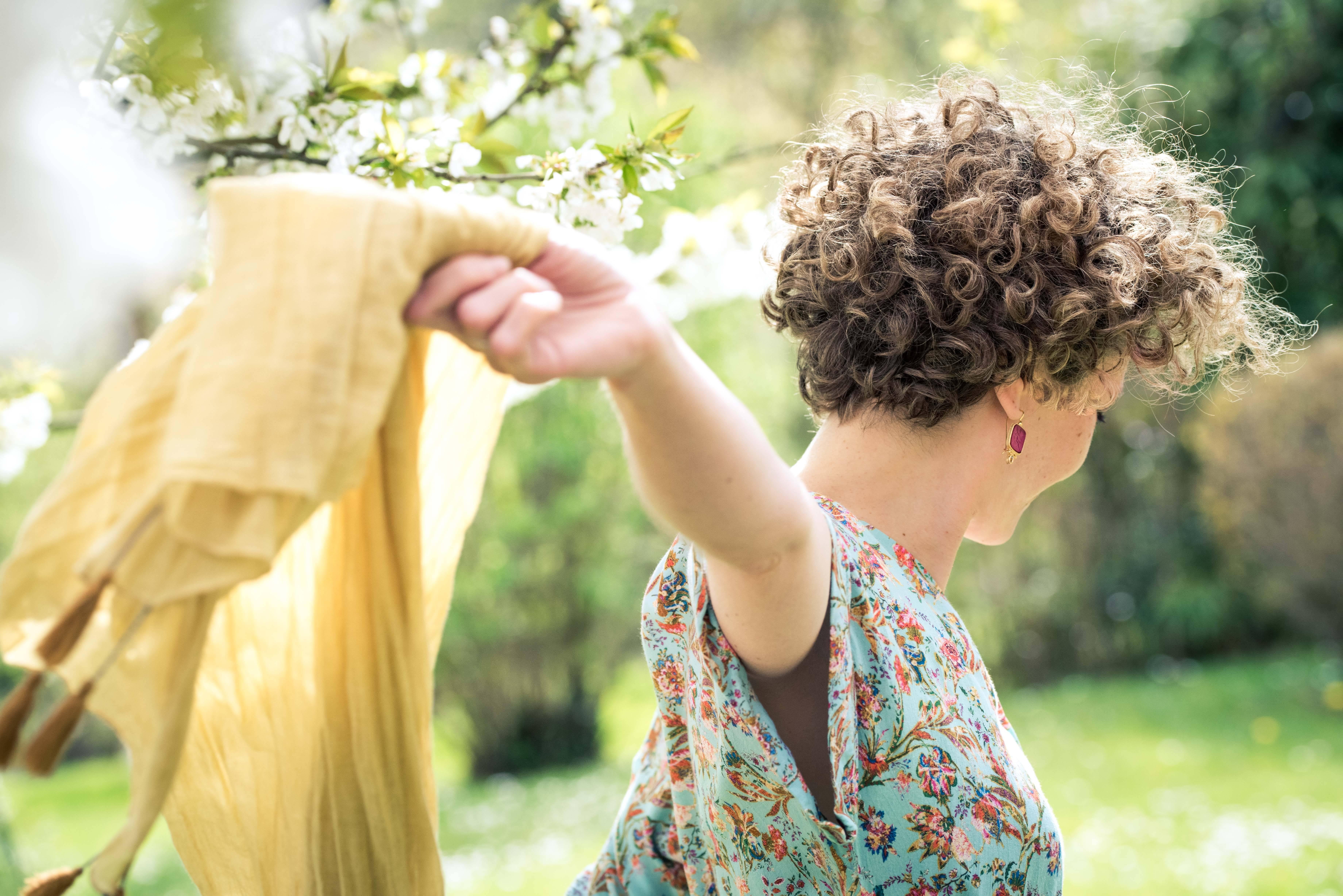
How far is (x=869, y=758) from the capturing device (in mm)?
1361

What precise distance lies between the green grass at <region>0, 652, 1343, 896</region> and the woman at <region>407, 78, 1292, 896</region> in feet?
11.8

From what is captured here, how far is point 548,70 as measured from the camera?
2.21 metres

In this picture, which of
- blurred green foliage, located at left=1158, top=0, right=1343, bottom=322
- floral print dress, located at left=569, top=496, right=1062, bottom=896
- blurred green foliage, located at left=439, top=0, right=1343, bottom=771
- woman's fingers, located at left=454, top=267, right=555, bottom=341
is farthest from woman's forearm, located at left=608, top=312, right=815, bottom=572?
blurred green foliage, located at left=1158, top=0, right=1343, bottom=322

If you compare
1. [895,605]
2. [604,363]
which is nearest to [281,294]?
[604,363]

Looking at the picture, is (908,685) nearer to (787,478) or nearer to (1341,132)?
(787,478)

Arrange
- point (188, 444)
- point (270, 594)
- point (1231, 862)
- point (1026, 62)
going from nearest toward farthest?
point (188, 444)
point (270, 594)
point (1231, 862)
point (1026, 62)

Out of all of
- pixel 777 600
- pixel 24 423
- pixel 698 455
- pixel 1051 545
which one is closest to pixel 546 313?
pixel 698 455

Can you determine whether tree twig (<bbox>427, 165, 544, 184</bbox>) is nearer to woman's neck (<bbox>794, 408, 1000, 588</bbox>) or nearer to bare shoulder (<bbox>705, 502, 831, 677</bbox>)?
woman's neck (<bbox>794, 408, 1000, 588</bbox>)

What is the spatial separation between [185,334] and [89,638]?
29 cm

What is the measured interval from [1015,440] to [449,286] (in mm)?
1051

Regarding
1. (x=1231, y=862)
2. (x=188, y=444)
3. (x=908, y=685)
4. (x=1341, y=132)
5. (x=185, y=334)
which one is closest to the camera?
(x=188, y=444)

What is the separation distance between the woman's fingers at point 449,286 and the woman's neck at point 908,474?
2.41 ft

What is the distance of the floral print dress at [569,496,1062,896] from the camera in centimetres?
131

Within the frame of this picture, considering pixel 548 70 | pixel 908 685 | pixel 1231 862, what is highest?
pixel 548 70
